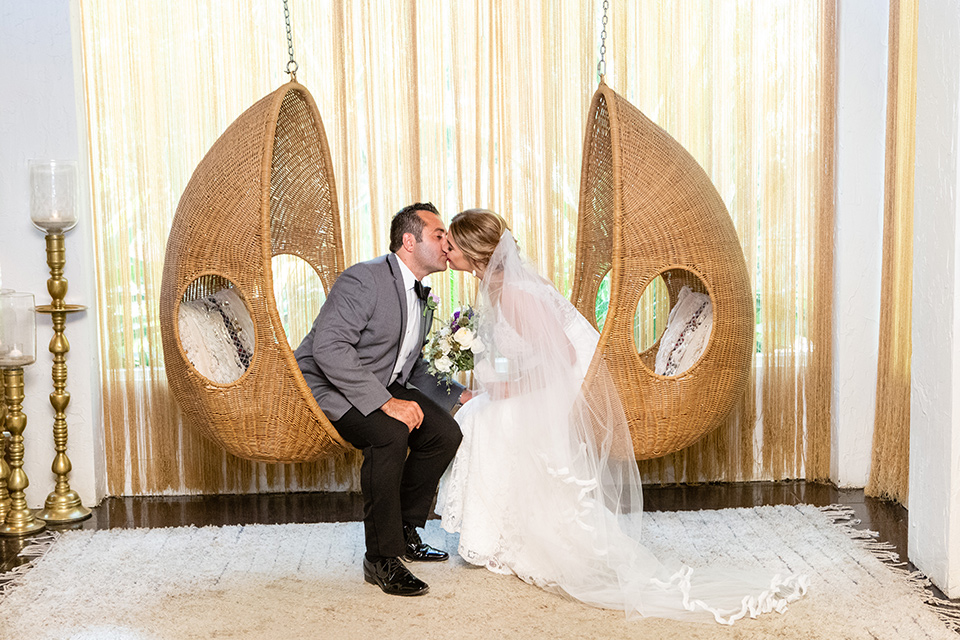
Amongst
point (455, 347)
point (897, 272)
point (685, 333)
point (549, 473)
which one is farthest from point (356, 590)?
point (897, 272)

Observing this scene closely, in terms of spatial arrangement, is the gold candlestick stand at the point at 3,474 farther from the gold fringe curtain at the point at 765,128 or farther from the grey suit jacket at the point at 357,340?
the gold fringe curtain at the point at 765,128

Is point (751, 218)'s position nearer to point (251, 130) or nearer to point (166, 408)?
point (251, 130)

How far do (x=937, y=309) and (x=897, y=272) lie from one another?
3.25 ft

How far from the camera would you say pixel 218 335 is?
11.2ft

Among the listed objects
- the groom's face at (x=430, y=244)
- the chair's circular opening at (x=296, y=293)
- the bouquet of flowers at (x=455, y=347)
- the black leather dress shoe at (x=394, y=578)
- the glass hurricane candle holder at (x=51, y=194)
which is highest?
the glass hurricane candle holder at (x=51, y=194)

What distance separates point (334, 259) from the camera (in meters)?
3.74

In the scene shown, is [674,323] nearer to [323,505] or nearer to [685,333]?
[685,333]

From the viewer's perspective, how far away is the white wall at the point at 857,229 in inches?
154

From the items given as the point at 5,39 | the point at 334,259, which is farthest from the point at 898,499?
the point at 5,39

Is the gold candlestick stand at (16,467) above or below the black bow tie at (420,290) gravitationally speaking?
below

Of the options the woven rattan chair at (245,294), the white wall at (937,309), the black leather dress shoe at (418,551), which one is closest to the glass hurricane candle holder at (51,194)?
the woven rattan chair at (245,294)

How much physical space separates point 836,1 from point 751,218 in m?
0.99

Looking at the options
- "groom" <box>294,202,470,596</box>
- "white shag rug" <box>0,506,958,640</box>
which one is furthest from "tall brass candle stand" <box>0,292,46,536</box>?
"groom" <box>294,202,470,596</box>

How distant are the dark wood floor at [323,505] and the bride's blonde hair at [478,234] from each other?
4.13 ft
